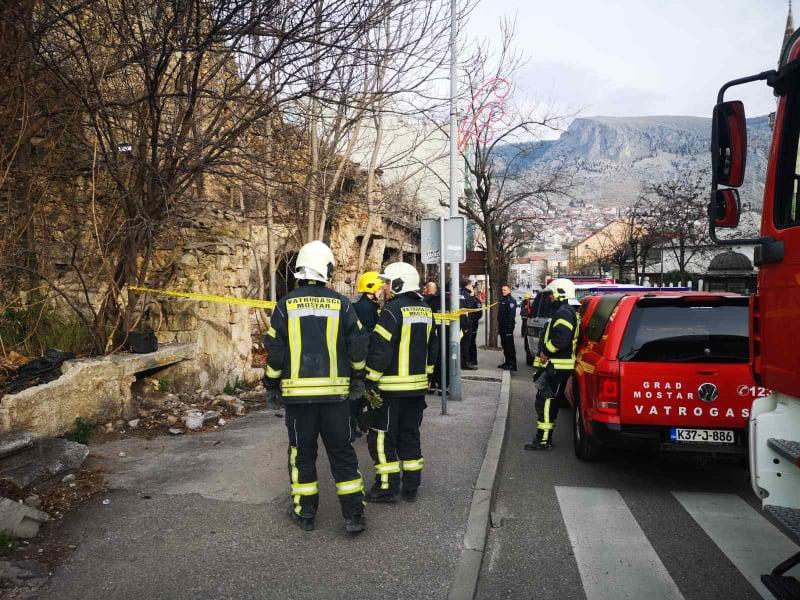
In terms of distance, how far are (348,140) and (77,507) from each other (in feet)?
33.5

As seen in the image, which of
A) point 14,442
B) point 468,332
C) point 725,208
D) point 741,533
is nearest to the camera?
point 725,208

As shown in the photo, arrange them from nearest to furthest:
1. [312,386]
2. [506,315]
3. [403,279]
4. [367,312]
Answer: [312,386]
[403,279]
[367,312]
[506,315]

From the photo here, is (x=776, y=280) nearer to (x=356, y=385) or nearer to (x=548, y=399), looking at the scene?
(x=356, y=385)

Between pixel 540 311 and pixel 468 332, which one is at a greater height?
pixel 540 311

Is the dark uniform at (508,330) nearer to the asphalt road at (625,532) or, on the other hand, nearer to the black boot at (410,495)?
the asphalt road at (625,532)

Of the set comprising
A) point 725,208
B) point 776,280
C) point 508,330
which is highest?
point 725,208

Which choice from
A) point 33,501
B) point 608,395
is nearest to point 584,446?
point 608,395

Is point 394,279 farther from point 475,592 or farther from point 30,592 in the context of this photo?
point 30,592

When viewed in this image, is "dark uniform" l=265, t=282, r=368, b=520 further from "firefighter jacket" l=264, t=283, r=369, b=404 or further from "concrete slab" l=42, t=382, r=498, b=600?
"concrete slab" l=42, t=382, r=498, b=600

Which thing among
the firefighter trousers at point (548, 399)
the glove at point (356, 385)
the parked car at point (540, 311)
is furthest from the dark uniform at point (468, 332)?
the glove at point (356, 385)

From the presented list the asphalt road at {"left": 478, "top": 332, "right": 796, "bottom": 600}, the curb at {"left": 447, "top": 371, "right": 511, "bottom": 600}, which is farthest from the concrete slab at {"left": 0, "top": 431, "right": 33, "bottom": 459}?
the asphalt road at {"left": 478, "top": 332, "right": 796, "bottom": 600}

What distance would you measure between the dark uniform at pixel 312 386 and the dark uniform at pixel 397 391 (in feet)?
1.99

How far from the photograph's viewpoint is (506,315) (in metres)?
13.3

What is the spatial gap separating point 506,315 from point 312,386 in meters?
9.84
